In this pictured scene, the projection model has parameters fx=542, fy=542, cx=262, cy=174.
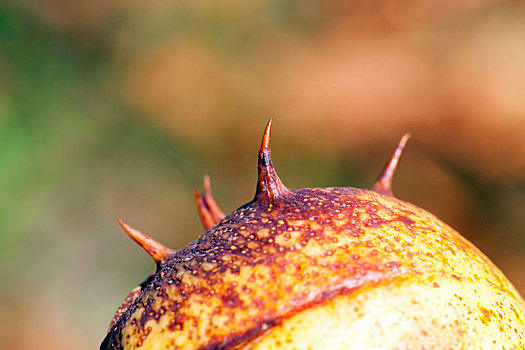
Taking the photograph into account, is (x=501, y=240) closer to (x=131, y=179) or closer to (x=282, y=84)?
(x=282, y=84)

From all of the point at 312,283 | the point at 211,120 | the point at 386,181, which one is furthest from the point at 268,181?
the point at 211,120

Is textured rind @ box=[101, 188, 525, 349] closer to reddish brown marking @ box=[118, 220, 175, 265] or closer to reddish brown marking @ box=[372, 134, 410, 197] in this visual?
reddish brown marking @ box=[118, 220, 175, 265]

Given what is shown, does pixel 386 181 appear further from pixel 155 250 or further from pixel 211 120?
pixel 211 120

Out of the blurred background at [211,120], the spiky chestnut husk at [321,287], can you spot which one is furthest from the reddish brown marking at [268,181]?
the blurred background at [211,120]

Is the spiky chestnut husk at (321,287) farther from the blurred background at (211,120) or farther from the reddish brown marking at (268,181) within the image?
the blurred background at (211,120)

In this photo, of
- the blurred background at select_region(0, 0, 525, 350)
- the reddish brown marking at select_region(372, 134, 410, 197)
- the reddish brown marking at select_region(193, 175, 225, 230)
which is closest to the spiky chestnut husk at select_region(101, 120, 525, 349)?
the reddish brown marking at select_region(372, 134, 410, 197)

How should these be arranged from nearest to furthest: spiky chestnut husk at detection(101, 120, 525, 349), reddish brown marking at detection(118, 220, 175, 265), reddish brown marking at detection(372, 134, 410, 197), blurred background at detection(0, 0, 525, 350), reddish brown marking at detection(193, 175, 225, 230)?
spiky chestnut husk at detection(101, 120, 525, 349), reddish brown marking at detection(118, 220, 175, 265), reddish brown marking at detection(372, 134, 410, 197), reddish brown marking at detection(193, 175, 225, 230), blurred background at detection(0, 0, 525, 350)
